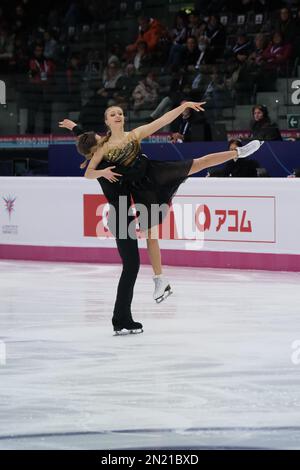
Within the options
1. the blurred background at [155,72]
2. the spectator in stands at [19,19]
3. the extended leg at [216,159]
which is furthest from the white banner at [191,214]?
the spectator in stands at [19,19]

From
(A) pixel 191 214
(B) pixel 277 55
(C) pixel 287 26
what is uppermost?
(C) pixel 287 26

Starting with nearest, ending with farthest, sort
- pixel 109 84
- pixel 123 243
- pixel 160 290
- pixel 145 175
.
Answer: pixel 123 243 < pixel 145 175 < pixel 160 290 < pixel 109 84

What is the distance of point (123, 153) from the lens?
24.3 feet

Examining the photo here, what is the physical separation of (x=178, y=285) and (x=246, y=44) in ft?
21.1

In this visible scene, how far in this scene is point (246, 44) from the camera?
624 inches

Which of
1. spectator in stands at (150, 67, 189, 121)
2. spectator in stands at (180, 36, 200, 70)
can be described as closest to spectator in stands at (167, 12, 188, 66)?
spectator in stands at (180, 36, 200, 70)

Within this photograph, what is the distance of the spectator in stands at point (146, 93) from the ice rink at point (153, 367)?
18.4 feet

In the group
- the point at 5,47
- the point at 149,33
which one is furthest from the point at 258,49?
the point at 5,47

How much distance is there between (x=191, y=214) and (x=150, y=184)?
15.0ft

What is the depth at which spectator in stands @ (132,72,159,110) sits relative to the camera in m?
15.7

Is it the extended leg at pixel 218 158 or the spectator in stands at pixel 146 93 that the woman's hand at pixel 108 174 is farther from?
the spectator in stands at pixel 146 93

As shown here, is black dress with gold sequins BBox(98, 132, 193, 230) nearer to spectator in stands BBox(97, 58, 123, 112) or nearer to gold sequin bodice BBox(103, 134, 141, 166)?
gold sequin bodice BBox(103, 134, 141, 166)

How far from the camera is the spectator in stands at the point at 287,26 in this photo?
15336mm

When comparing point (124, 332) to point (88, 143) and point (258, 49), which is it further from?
point (258, 49)
